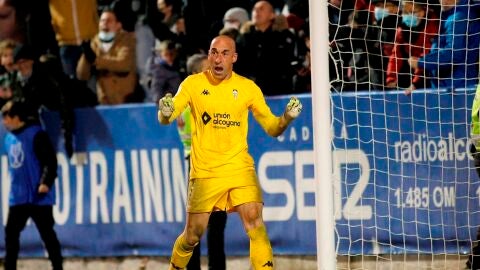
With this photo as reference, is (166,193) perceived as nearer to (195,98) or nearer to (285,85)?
(285,85)

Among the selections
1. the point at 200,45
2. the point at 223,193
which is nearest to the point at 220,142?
the point at 223,193

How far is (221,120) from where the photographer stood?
8516 millimetres

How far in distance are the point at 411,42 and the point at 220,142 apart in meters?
2.61

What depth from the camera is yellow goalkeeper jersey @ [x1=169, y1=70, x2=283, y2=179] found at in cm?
852

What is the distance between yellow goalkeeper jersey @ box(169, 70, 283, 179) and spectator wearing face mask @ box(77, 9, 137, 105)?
353cm

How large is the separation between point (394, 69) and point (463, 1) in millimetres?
1019

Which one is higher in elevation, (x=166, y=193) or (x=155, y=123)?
(x=155, y=123)

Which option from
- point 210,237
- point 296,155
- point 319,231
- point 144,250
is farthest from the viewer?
point 144,250

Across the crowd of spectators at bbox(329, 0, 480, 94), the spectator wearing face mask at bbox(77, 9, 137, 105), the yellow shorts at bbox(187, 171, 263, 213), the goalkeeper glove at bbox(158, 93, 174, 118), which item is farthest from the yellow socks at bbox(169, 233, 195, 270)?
the spectator wearing face mask at bbox(77, 9, 137, 105)

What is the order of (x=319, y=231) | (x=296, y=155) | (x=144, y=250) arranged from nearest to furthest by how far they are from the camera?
(x=319, y=231) → (x=296, y=155) → (x=144, y=250)

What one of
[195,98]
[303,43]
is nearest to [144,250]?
[303,43]

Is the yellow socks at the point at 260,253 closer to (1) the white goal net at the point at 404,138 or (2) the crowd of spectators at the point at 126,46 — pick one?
(1) the white goal net at the point at 404,138

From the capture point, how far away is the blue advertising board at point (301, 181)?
10164 millimetres

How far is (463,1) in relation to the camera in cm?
961
